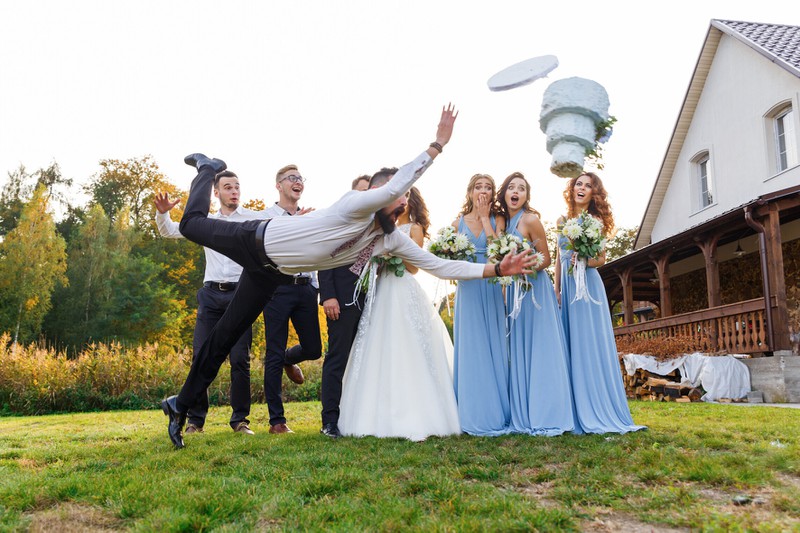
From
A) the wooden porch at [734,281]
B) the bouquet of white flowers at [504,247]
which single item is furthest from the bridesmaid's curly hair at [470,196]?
the wooden porch at [734,281]

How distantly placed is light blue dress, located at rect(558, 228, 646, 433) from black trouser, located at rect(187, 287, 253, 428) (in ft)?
10.1

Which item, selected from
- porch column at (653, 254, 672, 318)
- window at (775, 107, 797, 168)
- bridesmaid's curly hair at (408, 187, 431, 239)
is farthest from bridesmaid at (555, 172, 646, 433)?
porch column at (653, 254, 672, 318)

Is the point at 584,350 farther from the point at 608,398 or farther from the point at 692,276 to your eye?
the point at 692,276

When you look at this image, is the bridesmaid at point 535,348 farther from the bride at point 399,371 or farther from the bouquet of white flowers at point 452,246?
the bride at point 399,371

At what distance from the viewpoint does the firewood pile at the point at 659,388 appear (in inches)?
469

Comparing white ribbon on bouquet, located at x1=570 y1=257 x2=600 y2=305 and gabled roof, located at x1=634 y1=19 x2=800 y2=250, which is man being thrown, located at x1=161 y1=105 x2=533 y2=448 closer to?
white ribbon on bouquet, located at x1=570 y1=257 x2=600 y2=305

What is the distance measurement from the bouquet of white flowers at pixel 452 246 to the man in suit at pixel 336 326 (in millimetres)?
826

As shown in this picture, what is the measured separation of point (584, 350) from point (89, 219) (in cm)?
3778

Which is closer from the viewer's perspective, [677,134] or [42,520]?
[42,520]

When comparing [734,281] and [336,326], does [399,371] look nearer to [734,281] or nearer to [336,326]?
[336,326]

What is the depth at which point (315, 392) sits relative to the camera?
14.1 metres

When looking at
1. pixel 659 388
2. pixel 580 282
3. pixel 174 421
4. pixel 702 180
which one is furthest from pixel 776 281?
pixel 174 421

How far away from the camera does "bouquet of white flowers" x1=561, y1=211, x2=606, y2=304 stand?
19.7ft

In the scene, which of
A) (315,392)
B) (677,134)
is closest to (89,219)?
(315,392)
